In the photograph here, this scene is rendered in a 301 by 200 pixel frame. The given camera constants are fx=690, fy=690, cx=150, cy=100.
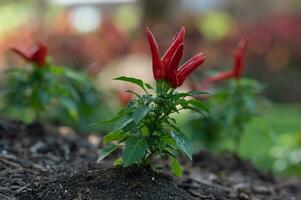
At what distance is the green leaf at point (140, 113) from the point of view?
2.92m

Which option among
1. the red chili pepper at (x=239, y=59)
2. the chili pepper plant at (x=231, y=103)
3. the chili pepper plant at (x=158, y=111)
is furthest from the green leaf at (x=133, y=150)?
the red chili pepper at (x=239, y=59)

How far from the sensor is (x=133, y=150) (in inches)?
119

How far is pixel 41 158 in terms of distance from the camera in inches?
161

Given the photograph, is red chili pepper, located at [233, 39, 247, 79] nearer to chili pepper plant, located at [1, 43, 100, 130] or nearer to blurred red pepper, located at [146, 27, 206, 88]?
chili pepper plant, located at [1, 43, 100, 130]

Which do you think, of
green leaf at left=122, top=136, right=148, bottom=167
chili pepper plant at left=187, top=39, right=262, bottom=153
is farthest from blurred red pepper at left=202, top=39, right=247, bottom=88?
green leaf at left=122, top=136, right=148, bottom=167

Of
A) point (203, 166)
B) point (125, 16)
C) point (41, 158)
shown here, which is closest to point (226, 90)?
point (203, 166)

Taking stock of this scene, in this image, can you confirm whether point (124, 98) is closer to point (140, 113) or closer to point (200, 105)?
point (200, 105)

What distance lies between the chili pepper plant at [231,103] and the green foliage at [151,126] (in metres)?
1.30

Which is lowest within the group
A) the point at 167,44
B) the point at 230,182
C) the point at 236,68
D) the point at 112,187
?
the point at 112,187

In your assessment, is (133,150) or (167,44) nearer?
(133,150)

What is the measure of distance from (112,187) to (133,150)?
0.22m

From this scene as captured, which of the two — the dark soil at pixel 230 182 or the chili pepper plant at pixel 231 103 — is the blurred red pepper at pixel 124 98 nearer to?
the chili pepper plant at pixel 231 103

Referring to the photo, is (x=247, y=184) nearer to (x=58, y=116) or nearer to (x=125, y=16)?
(x=58, y=116)

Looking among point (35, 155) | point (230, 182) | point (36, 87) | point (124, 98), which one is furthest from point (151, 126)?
point (124, 98)
